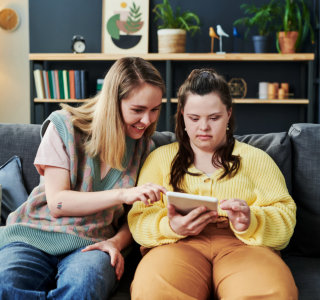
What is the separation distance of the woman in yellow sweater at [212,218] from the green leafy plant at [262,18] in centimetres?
273

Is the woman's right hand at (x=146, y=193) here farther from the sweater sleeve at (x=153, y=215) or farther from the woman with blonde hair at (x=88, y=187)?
the sweater sleeve at (x=153, y=215)

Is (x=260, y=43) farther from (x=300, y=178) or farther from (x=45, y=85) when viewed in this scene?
(x=300, y=178)

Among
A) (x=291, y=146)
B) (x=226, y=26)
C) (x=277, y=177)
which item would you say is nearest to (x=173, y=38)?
(x=226, y=26)

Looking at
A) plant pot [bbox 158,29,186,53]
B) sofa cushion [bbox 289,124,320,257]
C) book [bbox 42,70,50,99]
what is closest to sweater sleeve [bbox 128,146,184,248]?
sofa cushion [bbox 289,124,320,257]

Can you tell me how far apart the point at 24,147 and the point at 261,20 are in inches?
119

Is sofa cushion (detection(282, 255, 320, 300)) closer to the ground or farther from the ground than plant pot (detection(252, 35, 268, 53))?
closer to the ground

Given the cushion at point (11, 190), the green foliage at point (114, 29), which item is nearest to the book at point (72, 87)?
the green foliage at point (114, 29)

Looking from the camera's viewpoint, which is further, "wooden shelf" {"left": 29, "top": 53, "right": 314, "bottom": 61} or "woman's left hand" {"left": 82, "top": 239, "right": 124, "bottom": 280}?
"wooden shelf" {"left": 29, "top": 53, "right": 314, "bottom": 61}

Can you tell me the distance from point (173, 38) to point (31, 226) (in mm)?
3018

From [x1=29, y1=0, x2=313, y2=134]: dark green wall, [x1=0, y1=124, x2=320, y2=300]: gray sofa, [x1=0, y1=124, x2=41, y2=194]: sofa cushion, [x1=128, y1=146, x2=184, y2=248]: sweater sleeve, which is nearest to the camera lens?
[x1=128, y1=146, x2=184, y2=248]: sweater sleeve

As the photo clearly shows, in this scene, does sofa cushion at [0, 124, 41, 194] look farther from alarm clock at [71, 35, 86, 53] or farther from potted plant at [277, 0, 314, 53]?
potted plant at [277, 0, 314, 53]

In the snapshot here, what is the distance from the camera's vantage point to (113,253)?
59.5 inches

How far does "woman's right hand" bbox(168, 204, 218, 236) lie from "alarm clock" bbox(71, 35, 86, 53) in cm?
335

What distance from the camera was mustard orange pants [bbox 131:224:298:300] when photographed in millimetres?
1316
